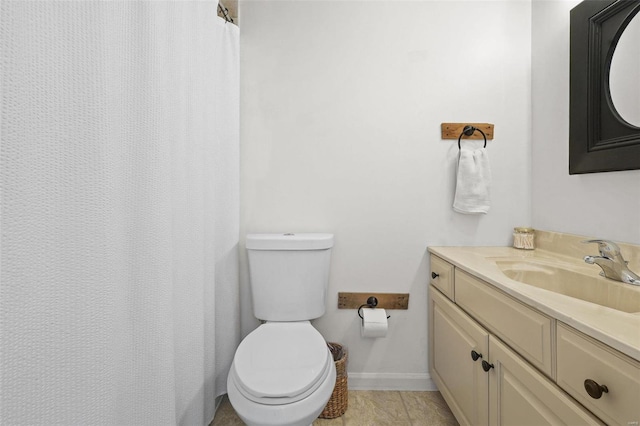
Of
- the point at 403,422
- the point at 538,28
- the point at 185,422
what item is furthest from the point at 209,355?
the point at 538,28

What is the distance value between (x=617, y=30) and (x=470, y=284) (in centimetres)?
109

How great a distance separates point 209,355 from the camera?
1.35m

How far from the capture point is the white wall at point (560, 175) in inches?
45.0

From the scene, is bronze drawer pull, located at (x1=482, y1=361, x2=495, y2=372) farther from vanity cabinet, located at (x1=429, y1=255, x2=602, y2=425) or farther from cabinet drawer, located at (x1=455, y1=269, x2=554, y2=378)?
cabinet drawer, located at (x1=455, y1=269, x2=554, y2=378)

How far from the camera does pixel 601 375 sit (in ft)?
2.06

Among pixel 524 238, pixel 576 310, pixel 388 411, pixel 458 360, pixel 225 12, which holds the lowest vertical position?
pixel 388 411

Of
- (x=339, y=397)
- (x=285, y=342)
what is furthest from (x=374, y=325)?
(x=285, y=342)

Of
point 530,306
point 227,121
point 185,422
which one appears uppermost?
point 227,121

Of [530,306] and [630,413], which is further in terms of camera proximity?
[530,306]

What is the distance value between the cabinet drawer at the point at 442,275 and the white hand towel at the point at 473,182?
0.32 metres

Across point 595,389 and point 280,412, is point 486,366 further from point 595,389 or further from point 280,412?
point 280,412

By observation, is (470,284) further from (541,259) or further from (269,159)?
(269,159)

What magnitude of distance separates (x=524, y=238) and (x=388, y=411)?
3.60 ft

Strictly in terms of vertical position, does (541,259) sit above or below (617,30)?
below
